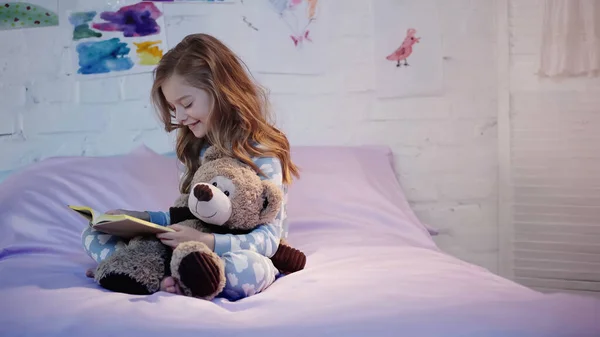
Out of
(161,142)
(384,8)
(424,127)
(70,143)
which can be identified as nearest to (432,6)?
(384,8)

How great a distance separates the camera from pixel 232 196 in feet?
4.36

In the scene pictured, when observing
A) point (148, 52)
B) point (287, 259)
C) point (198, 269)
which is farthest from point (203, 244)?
point (148, 52)

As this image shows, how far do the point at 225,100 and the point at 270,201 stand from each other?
272 mm

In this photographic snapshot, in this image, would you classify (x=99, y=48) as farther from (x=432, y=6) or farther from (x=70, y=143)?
(x=432, y=6)

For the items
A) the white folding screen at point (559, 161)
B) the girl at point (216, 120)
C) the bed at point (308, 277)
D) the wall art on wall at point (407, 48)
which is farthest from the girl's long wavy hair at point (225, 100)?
the white folding screen at point (559, 161)

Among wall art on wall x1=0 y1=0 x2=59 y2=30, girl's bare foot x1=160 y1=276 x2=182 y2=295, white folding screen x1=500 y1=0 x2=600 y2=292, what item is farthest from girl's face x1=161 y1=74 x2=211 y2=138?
→ white folding screen x1=500 y1=0 x2=600 y2=292

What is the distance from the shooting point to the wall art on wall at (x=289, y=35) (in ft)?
7.48

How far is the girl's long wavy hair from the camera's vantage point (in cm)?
148

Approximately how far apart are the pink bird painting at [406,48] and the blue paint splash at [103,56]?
86 centimetres

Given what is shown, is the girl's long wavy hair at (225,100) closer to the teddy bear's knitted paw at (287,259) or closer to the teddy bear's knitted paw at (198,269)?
the teddy bear's knitted paw at (287,259)

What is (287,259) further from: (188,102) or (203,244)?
(188,102)

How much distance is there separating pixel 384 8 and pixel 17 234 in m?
1.33

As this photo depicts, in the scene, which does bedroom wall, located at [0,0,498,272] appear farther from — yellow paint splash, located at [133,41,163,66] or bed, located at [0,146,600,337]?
bed, located at [0,146,600,337]

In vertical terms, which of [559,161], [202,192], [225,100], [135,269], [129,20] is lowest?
[559,161]
